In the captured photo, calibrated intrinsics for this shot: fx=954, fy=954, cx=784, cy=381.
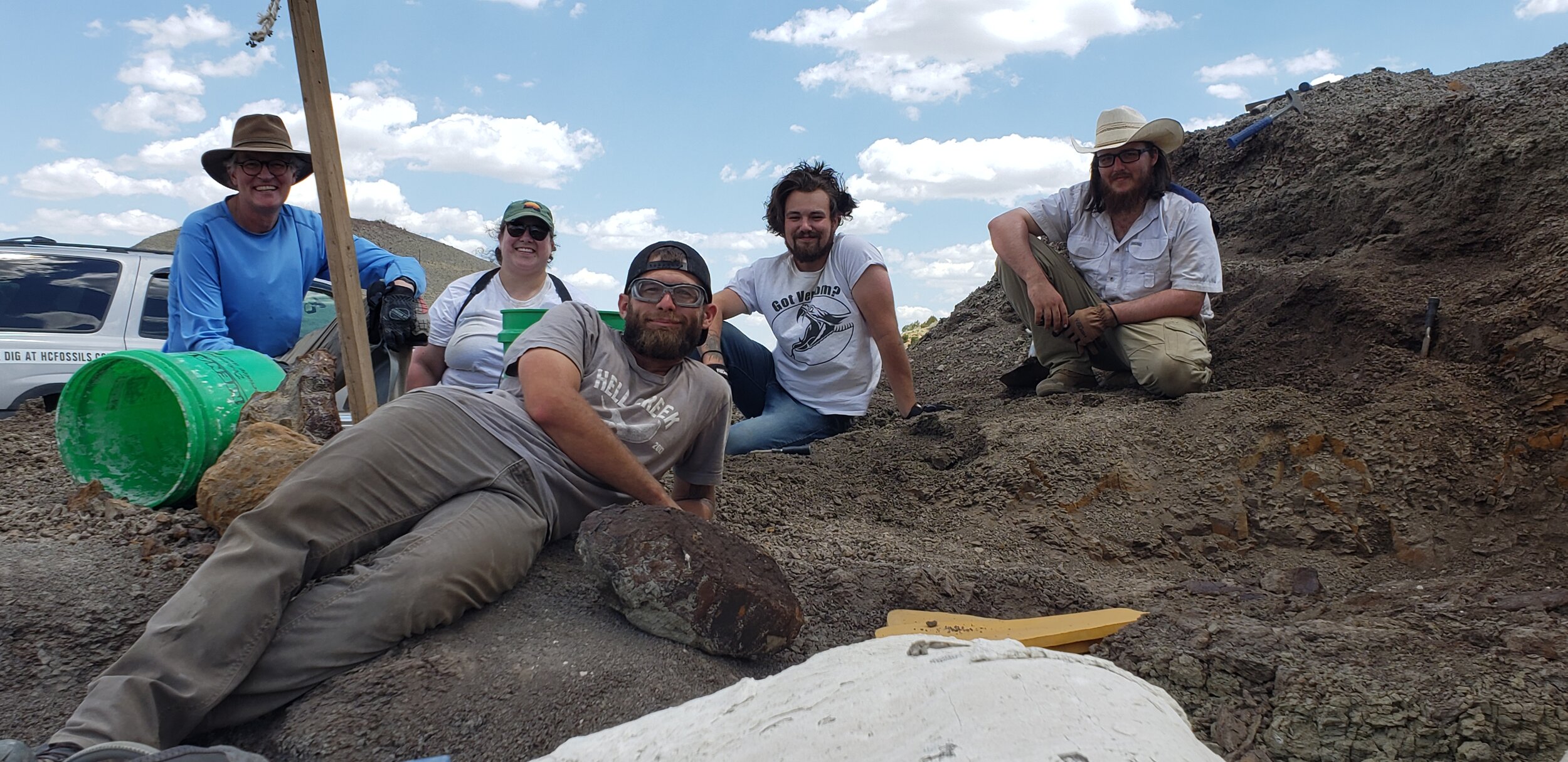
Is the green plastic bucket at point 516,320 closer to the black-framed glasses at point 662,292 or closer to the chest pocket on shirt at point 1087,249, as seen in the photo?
the black-framed glasses at point 662,292

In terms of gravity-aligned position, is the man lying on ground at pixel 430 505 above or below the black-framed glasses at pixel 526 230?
below

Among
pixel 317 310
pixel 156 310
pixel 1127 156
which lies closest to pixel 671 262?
pixel 1127 156

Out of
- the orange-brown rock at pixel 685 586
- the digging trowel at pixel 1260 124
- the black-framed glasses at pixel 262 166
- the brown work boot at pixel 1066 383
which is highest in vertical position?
the digging trowel at pixel 1260 124

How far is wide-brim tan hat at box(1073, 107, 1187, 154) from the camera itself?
4.26m

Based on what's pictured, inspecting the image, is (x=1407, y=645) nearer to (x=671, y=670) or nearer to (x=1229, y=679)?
(x=1229, y=679)

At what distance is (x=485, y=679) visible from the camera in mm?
2264

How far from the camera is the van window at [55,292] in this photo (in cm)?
516

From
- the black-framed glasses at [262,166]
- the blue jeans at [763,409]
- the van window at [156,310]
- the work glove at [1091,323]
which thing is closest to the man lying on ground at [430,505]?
the blue jeans at [763,409]

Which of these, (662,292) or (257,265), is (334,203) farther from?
(662,292)

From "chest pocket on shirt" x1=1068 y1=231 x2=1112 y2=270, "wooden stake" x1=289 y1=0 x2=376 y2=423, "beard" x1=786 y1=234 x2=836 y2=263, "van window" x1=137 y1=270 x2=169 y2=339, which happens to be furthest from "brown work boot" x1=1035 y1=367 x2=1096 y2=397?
"van window" x1=137 y1=270 x2=169 y2=339

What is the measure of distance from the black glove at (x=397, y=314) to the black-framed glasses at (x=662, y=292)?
5.04 feet

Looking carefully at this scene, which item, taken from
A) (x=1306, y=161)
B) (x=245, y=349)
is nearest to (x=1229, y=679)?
(x=245, y=349)

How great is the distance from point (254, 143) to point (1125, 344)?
12.6 ft

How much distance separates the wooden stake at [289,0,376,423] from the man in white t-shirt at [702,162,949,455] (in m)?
1.49
